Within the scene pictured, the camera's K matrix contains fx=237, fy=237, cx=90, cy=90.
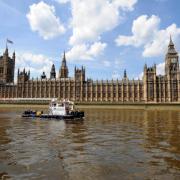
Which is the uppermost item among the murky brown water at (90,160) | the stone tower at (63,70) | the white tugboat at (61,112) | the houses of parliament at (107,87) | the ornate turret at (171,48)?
the ornate turret at (171,48)

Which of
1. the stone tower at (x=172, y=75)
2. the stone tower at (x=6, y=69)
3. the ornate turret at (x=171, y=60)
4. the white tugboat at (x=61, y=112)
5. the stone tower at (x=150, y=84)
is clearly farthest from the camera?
the stone tower at (x=6, y=69)

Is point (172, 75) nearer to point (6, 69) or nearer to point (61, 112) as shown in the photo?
point (61, 112)

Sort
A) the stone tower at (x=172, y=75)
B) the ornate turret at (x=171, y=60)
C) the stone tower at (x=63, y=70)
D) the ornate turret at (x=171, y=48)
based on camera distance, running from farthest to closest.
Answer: the stone tower at (x=63, y=70)
the ornate turret at (x=171, y=48)
the ornate turret at (x=171, y=60)
the stone tower at (x=172, y=75)

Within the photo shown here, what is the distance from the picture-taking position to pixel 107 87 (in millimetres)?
131375

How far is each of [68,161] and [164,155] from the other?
6010 mm

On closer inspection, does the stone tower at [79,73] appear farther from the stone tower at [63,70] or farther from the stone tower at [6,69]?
the stone tower at [6,69]

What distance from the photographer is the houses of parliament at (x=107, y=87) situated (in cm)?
12081

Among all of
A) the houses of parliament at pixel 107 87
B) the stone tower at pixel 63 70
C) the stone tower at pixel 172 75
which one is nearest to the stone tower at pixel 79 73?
the houses of parliament at pixel 107 87

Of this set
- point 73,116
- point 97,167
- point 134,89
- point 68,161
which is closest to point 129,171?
point 97,167

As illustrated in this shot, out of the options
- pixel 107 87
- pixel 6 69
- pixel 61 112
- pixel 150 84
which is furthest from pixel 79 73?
pixel 61 112

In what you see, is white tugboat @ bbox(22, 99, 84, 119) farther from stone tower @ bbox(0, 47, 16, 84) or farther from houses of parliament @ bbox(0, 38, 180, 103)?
stone tower @ bbox(0, 47, 16, 84)

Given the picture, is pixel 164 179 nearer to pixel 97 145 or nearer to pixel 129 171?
pixel 129 171

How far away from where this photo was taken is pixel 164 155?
1472 centimetres

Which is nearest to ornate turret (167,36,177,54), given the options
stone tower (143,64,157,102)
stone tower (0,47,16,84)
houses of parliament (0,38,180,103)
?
houses of parliament (0,38,180,103)
